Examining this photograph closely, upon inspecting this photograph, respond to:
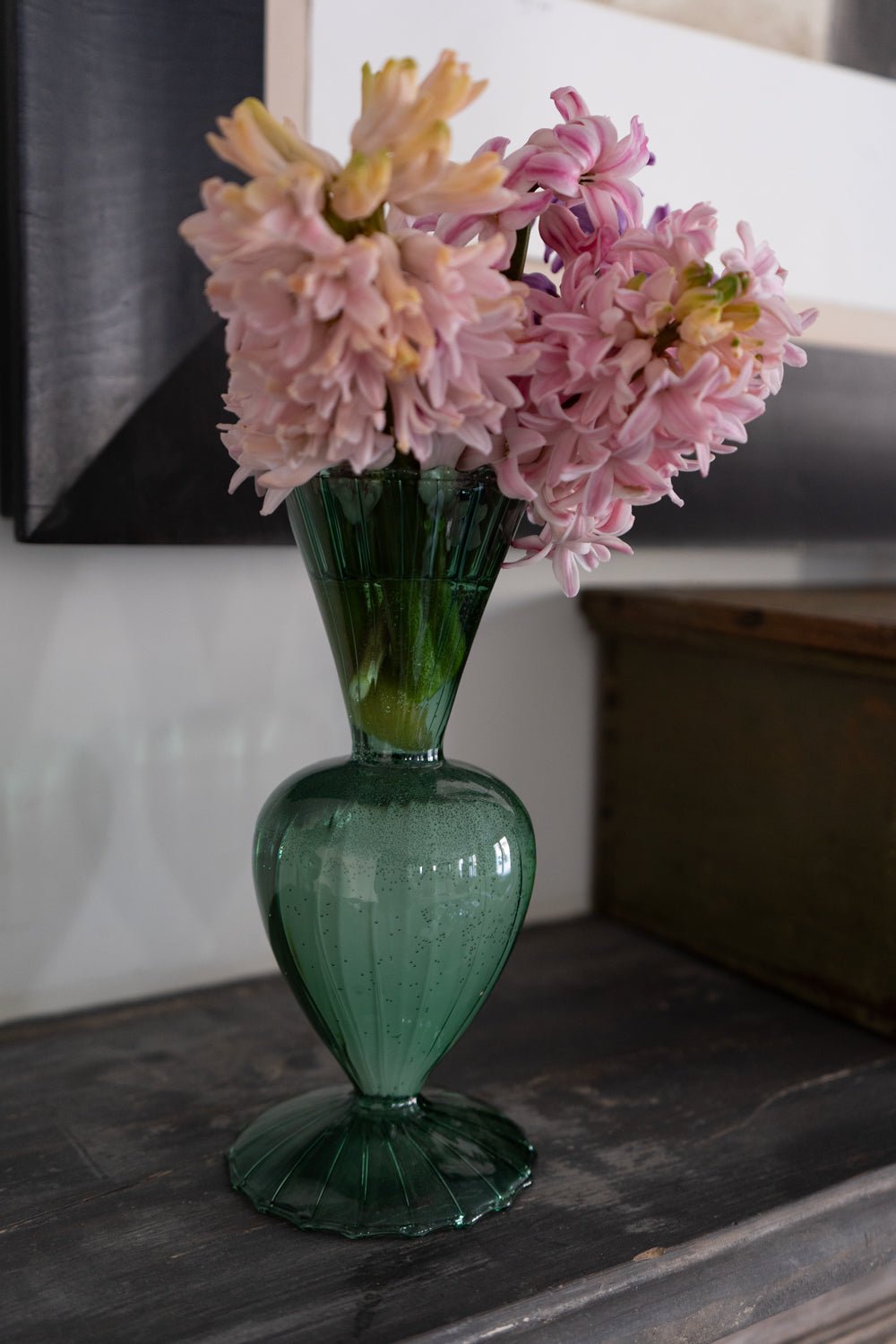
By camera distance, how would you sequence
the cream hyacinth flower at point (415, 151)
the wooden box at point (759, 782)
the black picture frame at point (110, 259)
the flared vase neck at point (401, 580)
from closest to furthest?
the cream hyacinth flower at point (415, 151) → the flared vase neck at point (401, 580) → the black picture frame at point (110, 259) → the wooden box at point (759, 782)

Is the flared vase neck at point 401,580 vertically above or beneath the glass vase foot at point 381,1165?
above

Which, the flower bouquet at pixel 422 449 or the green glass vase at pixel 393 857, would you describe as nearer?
the flower bouquet at pixel 422 449

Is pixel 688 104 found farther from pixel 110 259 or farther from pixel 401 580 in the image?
pixel 401 580

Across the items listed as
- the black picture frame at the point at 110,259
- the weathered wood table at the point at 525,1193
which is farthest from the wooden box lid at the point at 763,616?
the black picture frame at the point at 110,259

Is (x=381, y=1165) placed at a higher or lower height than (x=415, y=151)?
lower

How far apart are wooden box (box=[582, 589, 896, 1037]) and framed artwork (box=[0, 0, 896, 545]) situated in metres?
0.13

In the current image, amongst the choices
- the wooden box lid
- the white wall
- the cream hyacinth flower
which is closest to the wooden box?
the wooden box lid

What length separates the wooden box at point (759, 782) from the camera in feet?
2.88

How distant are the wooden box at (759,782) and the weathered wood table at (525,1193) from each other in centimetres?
7

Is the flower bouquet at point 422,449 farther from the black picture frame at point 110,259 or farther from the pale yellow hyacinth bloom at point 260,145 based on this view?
the black picture frame at point 110,259

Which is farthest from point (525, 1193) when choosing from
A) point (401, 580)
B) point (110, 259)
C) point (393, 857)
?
point (110, 259)

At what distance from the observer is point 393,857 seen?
0.59m

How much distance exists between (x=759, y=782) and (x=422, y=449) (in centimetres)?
55

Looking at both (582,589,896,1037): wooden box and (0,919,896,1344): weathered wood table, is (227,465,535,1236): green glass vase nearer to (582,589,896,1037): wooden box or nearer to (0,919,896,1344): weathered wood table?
(0,919,896,1344): weathered wood table
